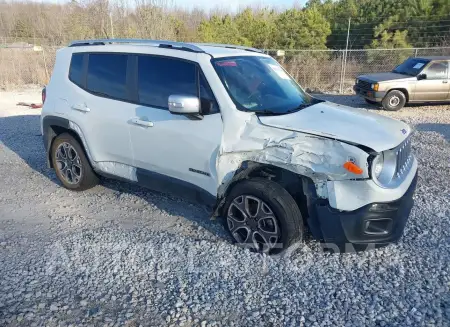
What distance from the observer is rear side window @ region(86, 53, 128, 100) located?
165 inches

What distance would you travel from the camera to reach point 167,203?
15.3ft

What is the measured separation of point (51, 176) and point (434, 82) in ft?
37.9

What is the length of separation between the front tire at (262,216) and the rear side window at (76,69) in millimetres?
2621

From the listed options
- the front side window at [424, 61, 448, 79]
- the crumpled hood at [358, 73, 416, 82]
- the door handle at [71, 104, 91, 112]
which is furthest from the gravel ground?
the front side window at [424, 61, 448, 79]

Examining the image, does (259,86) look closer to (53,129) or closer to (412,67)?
(53,129)

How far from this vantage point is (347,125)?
10.7 ft

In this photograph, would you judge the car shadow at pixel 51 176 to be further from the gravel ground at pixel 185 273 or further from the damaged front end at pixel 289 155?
the damaged front end at pixel 289 155

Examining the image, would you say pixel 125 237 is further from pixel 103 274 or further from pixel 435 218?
pixel 435 218

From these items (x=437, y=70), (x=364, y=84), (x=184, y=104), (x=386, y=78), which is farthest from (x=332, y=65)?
(x=184, y=104)

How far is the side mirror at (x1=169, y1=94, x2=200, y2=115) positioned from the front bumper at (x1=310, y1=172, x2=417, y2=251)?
1.42 m

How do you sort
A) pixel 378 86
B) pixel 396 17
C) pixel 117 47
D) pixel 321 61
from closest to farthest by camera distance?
pixel 117 47 < pixel 378 86 < pixel 321 61 < pixel 396 17

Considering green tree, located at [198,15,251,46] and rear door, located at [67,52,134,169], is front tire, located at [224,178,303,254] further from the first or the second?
green tree, located at [198,15,251,46]

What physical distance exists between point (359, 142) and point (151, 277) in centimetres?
207

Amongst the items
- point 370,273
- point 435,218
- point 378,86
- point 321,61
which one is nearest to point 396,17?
point 321,61
